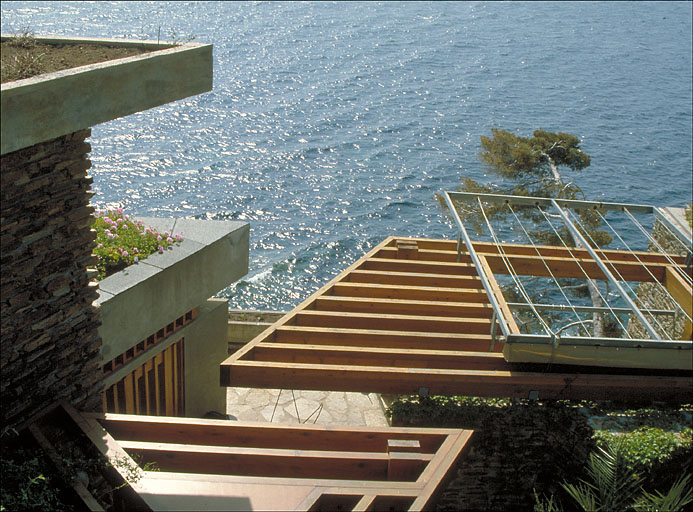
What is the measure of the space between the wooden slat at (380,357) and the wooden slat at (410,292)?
1875mm

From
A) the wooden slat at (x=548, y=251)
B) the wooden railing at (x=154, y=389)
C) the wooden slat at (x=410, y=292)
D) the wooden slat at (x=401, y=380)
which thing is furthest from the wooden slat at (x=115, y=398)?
the wooden slat at (x=548, y=251)

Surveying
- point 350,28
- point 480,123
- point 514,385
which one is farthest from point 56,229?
point 350,28

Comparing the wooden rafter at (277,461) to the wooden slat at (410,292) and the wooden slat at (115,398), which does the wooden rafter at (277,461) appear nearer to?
the wooden slat at (115,398)

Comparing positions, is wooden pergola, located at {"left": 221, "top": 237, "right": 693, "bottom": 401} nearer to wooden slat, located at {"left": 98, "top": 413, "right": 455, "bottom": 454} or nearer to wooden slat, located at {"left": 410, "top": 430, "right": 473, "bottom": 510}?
wooden slat, located at {"left": 98, "top": 413, "right": 455, "bottom": 454}

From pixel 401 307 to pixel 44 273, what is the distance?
5728 mm

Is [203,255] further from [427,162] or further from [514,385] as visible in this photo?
[427,162]

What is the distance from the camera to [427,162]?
46.3 metres

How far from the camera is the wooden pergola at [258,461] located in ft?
22.3

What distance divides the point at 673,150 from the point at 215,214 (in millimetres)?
31160

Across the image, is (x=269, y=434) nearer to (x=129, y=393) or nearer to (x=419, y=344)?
(x=419, y=344)

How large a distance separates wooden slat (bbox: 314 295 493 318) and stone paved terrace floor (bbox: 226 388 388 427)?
2937mm

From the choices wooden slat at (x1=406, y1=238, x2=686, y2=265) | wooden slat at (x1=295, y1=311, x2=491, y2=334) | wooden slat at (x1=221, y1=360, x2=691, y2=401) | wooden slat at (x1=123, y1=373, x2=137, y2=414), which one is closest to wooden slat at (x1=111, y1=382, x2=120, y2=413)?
wooden slat at (x1=123, y1=373, x2=137, y2=414)

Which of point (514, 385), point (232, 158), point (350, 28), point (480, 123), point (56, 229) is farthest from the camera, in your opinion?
point (350, 28)

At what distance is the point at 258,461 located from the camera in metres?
7.51
